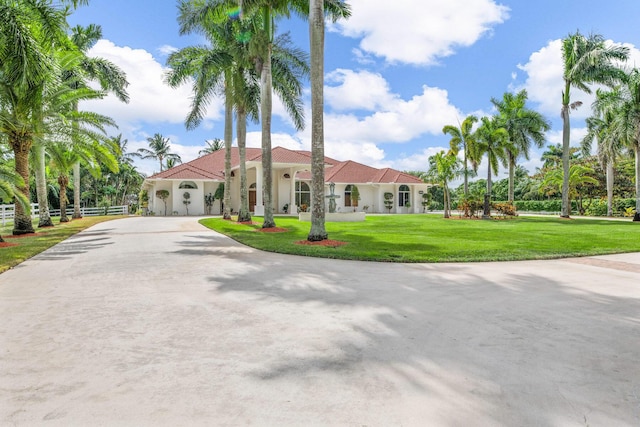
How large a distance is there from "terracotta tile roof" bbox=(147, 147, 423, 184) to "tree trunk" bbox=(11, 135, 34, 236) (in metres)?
15.4

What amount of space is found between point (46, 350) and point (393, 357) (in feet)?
10.7

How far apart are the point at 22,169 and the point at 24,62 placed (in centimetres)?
709

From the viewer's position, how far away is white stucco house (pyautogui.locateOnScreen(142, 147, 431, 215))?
32.0 m

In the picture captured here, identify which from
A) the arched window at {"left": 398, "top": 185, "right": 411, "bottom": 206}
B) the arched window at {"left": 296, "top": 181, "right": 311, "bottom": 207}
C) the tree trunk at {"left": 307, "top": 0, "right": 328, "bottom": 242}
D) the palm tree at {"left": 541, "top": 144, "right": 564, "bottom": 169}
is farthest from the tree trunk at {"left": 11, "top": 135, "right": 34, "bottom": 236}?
the palm tree at {"left": 541, "top": 144, "right": 564, "bottom": 169}

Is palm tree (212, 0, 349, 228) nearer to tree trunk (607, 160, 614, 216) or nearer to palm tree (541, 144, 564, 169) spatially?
tree trunk (607, 160, 614, 216)

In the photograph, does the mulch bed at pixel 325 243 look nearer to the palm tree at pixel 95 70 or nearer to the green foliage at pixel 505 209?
the palm tree at pixel 95 70

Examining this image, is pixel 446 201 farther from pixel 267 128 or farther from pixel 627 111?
pixel 267 128

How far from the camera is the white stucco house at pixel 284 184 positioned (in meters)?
32.0

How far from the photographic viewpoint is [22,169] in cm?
1543

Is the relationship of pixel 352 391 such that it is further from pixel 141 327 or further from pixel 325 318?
pixel 141 327

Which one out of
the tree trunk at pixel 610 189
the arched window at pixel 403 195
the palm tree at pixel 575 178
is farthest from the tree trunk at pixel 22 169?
the tree trunk at pixel 610 189

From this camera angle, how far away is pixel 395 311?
4914mm

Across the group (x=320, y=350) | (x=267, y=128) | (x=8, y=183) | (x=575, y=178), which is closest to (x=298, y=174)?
(x=267, y=128)

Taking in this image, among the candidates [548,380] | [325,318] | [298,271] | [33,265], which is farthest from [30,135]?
[548,380]
